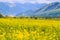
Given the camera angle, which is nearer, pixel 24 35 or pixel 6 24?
pixel 24 35

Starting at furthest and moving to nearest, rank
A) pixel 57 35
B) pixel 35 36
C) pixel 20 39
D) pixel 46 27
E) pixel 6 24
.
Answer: pixel 6 24 < pixel 46 27 < pixel 57 35 < pixel 35 36 < pixel 20 39

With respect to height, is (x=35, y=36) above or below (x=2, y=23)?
above

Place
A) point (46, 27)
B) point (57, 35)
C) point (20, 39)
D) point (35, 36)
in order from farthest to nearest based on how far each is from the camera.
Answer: point (46, 27) → point (57, 35) → point (35, 36) → point (20, 39)

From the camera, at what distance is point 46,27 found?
12.2 m

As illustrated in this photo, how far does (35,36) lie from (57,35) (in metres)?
1.84

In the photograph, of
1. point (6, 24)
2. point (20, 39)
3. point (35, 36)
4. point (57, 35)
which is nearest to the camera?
point (20, 39)

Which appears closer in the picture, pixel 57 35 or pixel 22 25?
pixel 57 35

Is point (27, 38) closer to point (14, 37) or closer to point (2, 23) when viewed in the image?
point (14, 37)

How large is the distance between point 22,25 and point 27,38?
16.2 feet

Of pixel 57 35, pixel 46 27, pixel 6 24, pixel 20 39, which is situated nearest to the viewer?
pixel 20 39

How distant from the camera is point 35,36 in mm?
7844

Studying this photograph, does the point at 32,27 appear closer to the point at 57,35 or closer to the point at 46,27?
the point at 46,27

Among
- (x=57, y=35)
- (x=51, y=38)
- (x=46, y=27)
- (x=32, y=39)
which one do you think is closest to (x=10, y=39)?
(x=32, y=39)

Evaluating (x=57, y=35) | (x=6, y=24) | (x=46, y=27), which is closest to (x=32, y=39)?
Result: (x=57, y=35)
